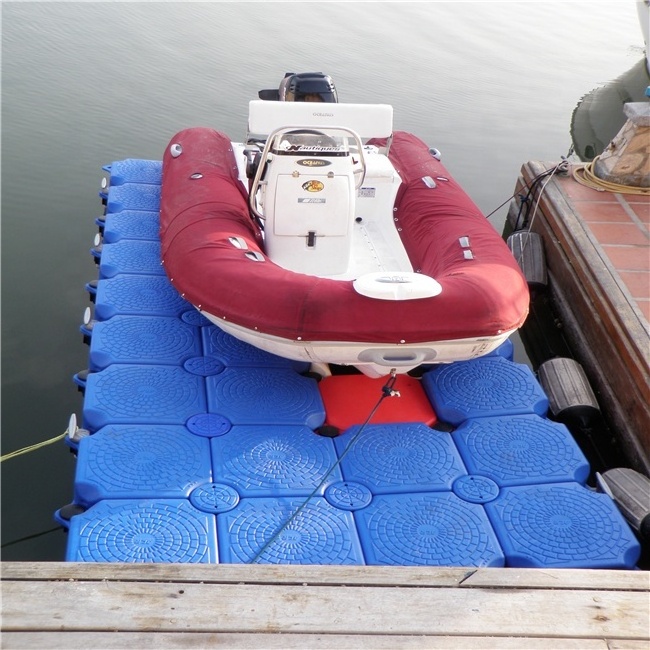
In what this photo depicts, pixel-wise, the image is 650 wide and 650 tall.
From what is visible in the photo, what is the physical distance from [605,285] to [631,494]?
1.22m

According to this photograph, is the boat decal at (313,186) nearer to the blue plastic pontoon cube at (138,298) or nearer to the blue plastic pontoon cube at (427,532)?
the blue plastic pontoon cube at (138,298)

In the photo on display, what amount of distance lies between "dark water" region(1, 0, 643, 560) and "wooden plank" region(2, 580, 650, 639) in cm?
107

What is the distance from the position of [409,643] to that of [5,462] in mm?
1936

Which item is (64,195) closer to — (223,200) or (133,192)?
(133,192)

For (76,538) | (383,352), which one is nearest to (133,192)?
(383,352)

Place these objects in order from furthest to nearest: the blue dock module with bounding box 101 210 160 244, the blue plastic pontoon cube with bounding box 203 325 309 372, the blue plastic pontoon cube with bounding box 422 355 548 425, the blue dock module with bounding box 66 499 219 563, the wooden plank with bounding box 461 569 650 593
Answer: the blue dock module with bounding box 101 210 160 244 → the blue plastic pontoon cube with bounding box 203 325 309 372 → the blue plastic pontoon cube with bounding box 422 355 548 425 → the blue dock module with bounding box 66 499 219 563 → the wooden plank with bounding box 461 569 650 593

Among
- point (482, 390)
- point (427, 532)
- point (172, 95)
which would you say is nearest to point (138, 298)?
point (482, 390)

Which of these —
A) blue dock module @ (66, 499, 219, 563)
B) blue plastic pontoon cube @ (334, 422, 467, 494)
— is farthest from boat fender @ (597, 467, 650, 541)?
blue dock module @ (66, 499, 219, 563)

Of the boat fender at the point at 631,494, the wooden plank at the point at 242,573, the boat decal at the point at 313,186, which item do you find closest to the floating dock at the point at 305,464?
the boat fender at the point at 631,494

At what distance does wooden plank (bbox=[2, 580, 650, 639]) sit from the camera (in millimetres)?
1802

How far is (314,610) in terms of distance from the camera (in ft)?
6.16

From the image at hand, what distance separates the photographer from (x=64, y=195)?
5.09 meters

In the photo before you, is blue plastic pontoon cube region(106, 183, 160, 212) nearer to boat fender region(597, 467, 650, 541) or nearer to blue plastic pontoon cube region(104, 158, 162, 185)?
blue plastic pontoon cube region(104, 158, 162, 185)

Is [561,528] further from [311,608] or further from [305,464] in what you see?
[311,608]
